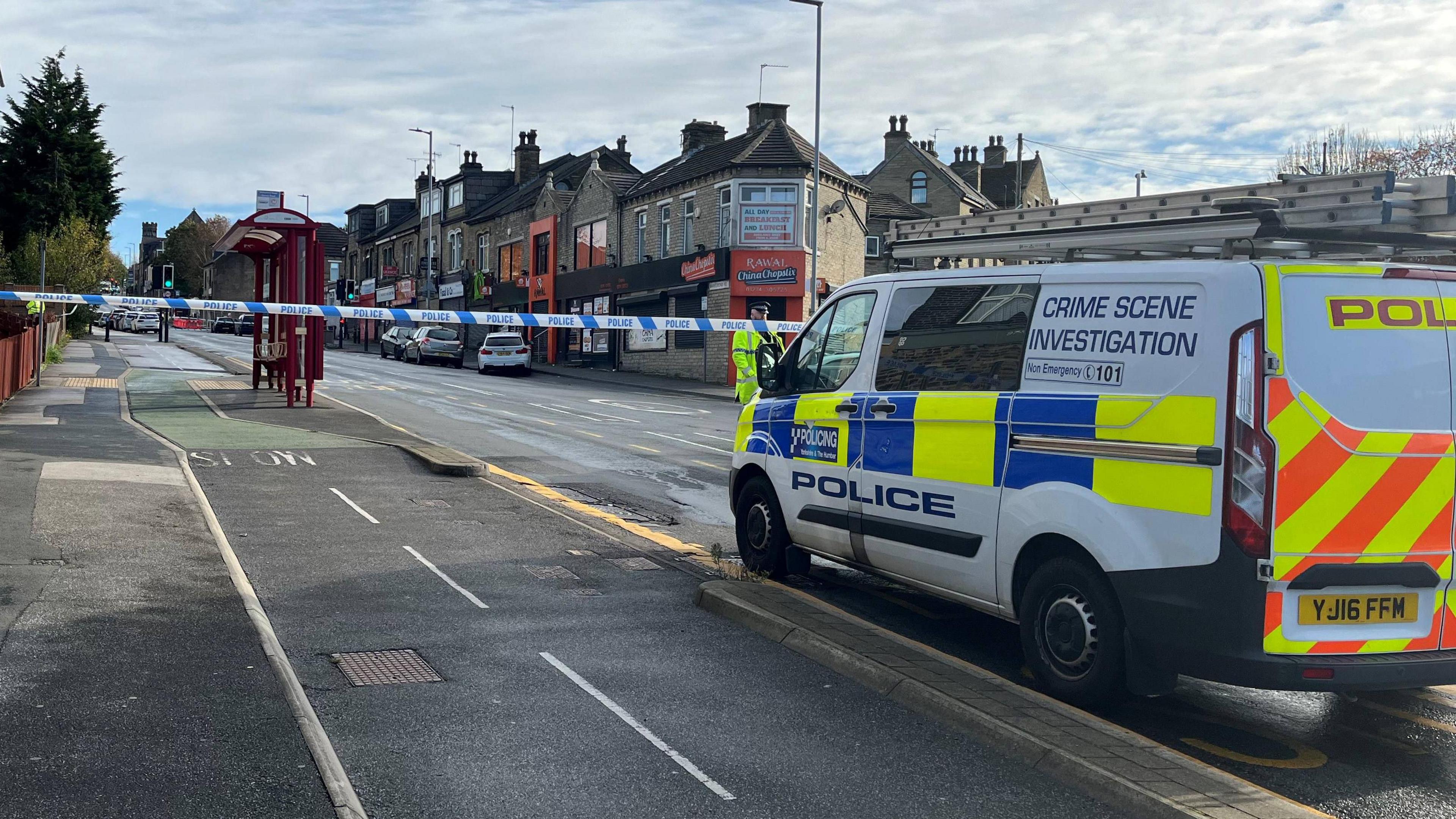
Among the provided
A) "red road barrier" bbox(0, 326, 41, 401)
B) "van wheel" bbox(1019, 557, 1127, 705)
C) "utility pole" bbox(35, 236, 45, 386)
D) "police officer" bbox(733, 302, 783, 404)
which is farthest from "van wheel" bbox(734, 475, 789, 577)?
"utility pole" bbox(35, 236, 45, 386)

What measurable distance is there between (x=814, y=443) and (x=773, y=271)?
31.6m

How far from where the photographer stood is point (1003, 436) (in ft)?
20.0

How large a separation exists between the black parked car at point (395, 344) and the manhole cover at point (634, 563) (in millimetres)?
40642

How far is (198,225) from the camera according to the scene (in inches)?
5059

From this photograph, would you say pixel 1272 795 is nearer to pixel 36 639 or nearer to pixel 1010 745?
pixel 1010 745

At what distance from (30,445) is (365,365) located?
91.6ft

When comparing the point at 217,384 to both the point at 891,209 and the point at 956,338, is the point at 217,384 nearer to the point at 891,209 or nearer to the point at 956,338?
the point at 956,338

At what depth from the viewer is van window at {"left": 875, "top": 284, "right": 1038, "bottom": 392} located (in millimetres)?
6203

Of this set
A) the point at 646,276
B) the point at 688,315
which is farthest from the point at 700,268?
the point at 646,276

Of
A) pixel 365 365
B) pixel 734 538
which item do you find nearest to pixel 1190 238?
pixel 734 538

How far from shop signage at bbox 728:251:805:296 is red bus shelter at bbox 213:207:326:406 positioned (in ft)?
57.8

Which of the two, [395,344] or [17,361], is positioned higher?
[395,344]

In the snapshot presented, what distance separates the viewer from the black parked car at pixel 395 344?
49812 mm

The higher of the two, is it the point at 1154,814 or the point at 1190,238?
the point at 1190,238
